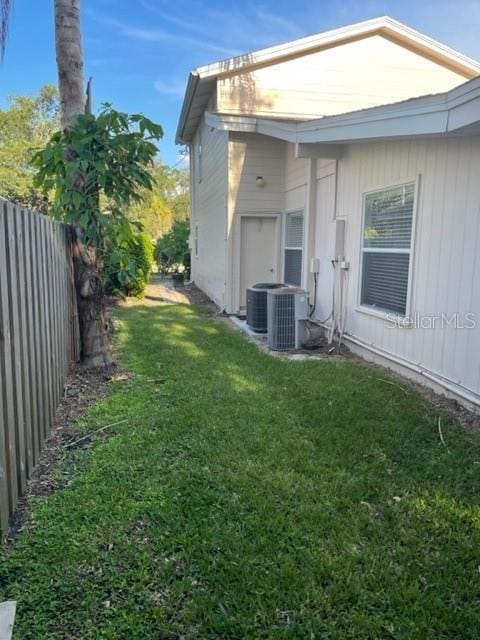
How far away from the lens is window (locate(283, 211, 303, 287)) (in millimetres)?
9141

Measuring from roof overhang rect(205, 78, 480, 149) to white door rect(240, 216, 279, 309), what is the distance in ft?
9.88

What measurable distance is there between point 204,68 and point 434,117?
288 inches

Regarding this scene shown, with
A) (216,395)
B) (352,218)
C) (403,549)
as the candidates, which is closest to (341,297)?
(352,218)

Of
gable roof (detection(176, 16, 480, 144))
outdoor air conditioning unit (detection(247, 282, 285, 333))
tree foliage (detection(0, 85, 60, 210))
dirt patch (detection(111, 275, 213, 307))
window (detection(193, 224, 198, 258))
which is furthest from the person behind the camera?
tree foliage (detection(0, 85, 60, 210))

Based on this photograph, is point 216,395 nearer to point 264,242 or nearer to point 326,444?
point 326,444

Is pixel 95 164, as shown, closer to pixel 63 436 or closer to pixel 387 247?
pixel 63 436

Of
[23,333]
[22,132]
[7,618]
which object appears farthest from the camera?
[22,132]

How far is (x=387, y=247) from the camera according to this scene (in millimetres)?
5961

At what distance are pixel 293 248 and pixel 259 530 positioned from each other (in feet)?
24.6

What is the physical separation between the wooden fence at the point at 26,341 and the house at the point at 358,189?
350 centimetres

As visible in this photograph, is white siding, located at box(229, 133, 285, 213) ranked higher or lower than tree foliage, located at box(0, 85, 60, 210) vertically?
lower

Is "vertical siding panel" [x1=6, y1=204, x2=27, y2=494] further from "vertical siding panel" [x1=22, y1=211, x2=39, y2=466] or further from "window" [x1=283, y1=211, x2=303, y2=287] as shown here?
"window" [x1=283, y1=211, x2=303, y2=287]

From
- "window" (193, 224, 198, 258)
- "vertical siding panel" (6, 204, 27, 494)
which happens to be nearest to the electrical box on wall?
"vertical siding panel" (6, 204, 27, 494)

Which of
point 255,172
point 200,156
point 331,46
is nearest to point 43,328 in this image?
point 255,172
